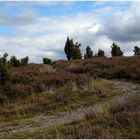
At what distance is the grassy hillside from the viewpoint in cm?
988

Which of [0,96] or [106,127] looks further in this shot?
[0,96]

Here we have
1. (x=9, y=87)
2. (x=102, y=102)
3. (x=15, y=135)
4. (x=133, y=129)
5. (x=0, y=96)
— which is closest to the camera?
(x=133, y=129)

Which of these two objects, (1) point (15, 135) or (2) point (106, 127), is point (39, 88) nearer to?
(1) point (15, 135)

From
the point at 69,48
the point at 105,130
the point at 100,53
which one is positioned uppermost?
the point at 69,48

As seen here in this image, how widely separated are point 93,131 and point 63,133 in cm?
130

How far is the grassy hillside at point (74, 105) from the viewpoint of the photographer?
9.88 meters

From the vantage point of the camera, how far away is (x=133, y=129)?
9000 mm

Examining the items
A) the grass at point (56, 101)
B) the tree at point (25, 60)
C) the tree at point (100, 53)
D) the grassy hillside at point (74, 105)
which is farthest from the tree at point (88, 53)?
the grass at point (56, 101)

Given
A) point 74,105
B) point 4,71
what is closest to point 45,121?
point 74,105

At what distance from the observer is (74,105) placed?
17.5 meters

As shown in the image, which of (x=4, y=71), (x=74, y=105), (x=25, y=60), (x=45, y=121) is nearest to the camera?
(x=45, y=121)

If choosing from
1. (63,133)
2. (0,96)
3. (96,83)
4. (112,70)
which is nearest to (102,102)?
(96,83)

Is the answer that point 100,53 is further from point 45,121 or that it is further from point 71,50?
point 45,121

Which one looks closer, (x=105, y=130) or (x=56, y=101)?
(x=105, y=130)
